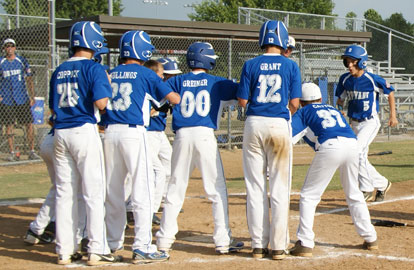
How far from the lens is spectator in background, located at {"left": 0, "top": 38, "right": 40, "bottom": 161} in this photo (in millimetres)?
13219

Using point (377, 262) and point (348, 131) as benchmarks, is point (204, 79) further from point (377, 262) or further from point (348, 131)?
point (377, 262)

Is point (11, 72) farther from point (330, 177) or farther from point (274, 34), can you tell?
point (330, 177)

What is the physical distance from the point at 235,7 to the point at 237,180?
3686 centimetres

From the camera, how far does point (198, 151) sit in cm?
614

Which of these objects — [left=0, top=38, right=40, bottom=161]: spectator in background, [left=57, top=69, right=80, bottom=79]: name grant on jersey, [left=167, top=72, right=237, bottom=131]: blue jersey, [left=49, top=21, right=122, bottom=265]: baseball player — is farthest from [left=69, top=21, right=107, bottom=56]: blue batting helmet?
[left=0, top=38, right=40, bottom=161]: spectator in background

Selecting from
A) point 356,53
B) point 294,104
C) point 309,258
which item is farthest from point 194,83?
point 356,53

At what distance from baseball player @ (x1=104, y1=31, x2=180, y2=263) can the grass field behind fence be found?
14.0ft

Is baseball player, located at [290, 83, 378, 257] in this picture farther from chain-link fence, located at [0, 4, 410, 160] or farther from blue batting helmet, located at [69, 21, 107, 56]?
chain-link fence, located at [0, 4, 410, 160]

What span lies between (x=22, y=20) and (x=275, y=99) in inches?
805

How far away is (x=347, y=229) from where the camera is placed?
724 centimetres

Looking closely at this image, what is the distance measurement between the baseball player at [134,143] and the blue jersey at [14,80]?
7.85 metres

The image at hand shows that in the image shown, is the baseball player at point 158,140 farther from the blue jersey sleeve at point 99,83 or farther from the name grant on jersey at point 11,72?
the name grant on jersey at point 11,72

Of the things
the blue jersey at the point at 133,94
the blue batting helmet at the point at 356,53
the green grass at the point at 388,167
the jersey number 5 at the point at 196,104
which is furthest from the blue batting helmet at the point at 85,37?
the green grass at the point at 388,167

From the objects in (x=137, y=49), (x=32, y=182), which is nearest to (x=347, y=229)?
(x=137, y=49)
